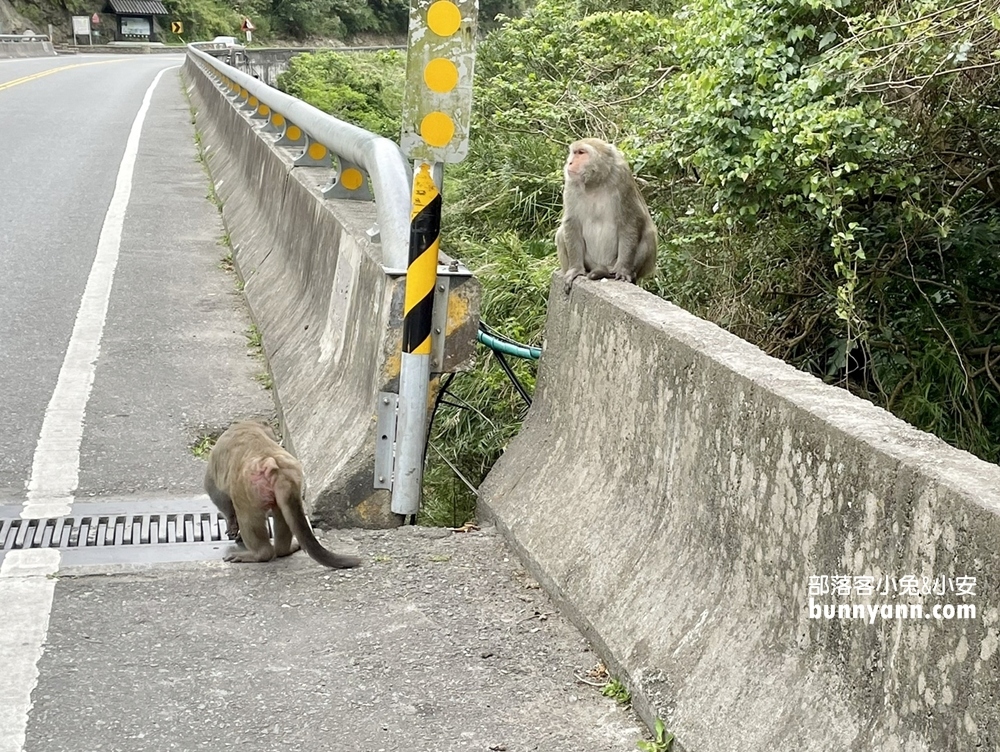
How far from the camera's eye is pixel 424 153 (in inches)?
191

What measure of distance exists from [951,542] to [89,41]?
74418 millimetres

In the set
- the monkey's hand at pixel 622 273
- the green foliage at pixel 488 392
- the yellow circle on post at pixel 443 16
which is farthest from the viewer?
the green foliage at pixel 488 392

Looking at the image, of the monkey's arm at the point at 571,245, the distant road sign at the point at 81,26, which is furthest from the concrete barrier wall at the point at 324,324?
the distant road sign at the point at 81,26

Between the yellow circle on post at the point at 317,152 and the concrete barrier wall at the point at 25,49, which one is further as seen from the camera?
the concrete barrier wall at the point at 25,49

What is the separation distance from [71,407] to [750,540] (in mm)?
4328

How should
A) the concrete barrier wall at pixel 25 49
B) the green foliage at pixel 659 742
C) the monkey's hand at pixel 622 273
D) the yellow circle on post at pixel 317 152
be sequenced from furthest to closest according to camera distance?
the concrete barrier wall at pixel 25 49
the yellow circle on post at pixel 317 152
the monkey's hand at pixel 622 273
the green foliage at pixel 659 742

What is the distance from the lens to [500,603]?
4.19 m

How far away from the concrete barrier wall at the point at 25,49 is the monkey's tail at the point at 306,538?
49328 millimetres

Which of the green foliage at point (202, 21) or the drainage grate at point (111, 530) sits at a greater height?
the drainage grate at point (111, 530)

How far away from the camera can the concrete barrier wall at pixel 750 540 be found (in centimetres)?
248

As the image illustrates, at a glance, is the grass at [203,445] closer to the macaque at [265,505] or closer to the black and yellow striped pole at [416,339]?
the macaque at [265,505]

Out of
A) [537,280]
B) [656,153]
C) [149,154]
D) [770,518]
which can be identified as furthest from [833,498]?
[149,154]

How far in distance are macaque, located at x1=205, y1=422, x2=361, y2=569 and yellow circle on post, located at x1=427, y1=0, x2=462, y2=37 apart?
1755mm

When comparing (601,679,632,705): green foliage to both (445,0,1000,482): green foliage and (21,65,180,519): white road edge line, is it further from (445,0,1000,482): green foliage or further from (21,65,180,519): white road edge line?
(445,0,1000,482): green foliage
